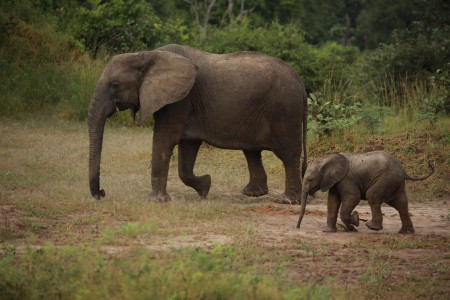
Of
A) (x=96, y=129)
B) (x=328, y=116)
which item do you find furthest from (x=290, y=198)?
(x=328, y=116)

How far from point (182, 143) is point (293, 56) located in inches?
424

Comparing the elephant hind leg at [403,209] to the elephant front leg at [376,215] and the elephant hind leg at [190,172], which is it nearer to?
the elephant front leg at [376,215]

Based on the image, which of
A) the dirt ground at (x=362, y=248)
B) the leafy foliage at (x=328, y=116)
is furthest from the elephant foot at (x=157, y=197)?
the leafy foliage at (x=328, y=116)

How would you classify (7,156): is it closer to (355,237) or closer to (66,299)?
(355,237)

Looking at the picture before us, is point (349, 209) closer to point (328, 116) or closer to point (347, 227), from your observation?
point (347, 227)

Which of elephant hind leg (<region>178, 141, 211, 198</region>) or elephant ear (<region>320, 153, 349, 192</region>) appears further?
elephant hind leg (<region>178, 141, 211, 198</region>)

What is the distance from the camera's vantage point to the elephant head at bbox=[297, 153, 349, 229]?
1053 centimetres

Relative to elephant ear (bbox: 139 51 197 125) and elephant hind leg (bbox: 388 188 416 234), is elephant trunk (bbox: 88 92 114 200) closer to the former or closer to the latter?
elephant ear (bbox: 139 51 197 125)

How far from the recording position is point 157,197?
1245 centimetres

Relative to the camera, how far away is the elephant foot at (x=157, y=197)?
40.7 feet

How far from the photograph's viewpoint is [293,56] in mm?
23297

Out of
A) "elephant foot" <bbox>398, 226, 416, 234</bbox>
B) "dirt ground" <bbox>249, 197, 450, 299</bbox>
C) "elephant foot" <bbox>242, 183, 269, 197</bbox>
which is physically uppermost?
"elephant foot" <bbox>242, 183, 269, 197</bbox>

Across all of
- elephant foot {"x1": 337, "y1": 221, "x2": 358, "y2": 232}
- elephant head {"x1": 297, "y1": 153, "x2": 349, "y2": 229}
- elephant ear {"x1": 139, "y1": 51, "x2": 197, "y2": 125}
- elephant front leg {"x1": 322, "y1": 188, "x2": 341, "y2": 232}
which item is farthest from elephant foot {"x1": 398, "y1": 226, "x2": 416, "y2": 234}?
elephant ear {"x1": 139, "y1": 51, "x2": 197, "y2": 125}

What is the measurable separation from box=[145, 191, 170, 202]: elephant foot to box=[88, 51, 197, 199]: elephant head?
0.63m
